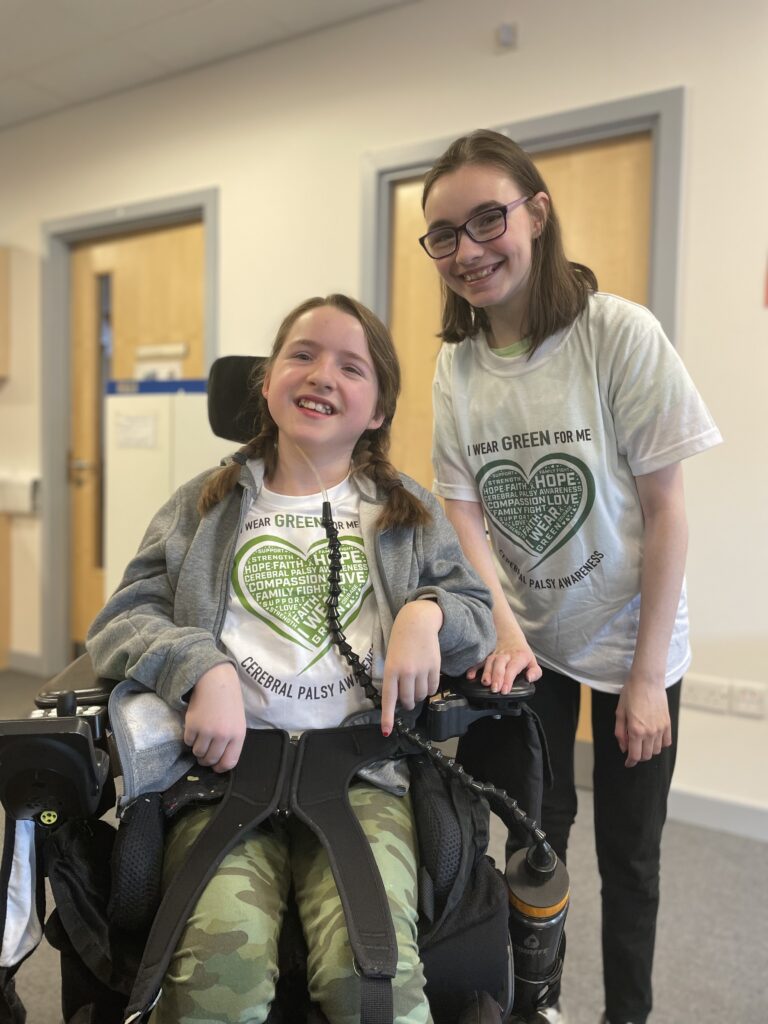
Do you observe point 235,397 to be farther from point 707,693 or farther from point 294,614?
point 707,693

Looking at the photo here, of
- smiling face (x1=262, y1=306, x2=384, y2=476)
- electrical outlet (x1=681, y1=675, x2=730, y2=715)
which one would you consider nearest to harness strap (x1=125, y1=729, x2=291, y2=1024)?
smiling face (x1=262, y1=306, x2=384, y2=476)

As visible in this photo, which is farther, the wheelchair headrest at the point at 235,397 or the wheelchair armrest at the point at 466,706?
the wheelchair headrest at the point at 235,397

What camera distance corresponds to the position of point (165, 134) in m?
3.18

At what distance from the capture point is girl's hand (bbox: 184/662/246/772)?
90 cm

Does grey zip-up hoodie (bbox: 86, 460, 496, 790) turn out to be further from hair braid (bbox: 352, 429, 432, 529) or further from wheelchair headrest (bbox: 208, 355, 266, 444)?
wheelchair headrest (bbox: 208, 355, 266, 444)

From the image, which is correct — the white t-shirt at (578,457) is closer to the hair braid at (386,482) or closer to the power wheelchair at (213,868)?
the hair braid at (386,482)

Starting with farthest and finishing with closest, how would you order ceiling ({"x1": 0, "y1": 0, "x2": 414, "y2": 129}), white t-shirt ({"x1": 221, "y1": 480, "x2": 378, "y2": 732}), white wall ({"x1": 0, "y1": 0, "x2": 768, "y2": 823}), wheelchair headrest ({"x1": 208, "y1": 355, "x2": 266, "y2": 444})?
ceiling ({"x1": 0, "y1": 0, "x2": 414, "y2": 129}) → white wall ({"x1": 0, "y1": 0, "x2": 768, "y2": 823}) → wheelchair headrest ({"x1": 208, "y1": 355, "x2": 266, "y2": 444}) → white t-shirt ({"x1": 221, "y1": 480, "x2": 378, "y2": 732})

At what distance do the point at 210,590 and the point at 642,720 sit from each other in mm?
643

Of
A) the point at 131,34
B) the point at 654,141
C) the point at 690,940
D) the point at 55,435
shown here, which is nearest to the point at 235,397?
the point at 690,940

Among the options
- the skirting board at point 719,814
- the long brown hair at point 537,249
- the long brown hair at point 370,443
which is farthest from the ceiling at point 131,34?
the skirting board at point 719,814

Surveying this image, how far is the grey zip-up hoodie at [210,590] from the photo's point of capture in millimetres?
958

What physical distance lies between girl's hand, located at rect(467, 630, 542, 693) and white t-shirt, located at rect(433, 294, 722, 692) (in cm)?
16

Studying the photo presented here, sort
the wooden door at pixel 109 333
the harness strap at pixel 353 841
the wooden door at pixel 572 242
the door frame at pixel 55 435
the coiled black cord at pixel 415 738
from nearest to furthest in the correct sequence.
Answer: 1. the harness strap at pixel 353 841
2. the coiled black cord at pixel 415 738
3. the wooden door at pixel 572 242
4. the wooden door at pixel 109 333
5. the door frame at pixel 55 435

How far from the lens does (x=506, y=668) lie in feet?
3.30
